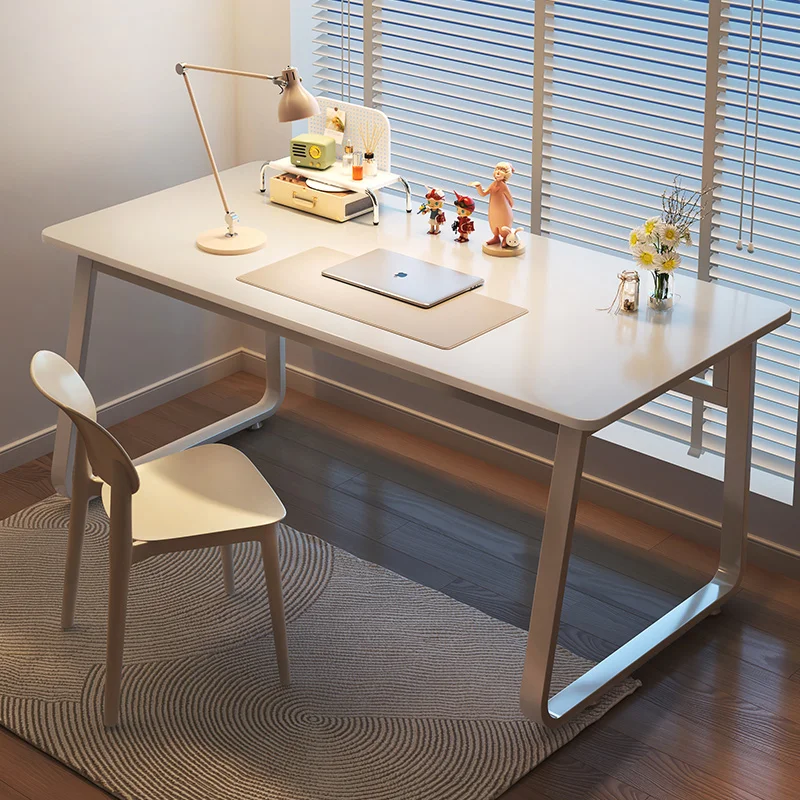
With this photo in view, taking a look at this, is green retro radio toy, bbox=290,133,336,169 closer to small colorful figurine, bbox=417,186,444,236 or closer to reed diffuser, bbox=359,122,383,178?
reed diffuser, bbox=359,122,383,178

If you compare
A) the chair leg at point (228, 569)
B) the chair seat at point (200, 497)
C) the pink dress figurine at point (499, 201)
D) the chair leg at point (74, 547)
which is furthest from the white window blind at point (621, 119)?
the chair leg at point (74, 547)

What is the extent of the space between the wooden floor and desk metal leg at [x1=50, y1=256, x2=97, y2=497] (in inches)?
6.6

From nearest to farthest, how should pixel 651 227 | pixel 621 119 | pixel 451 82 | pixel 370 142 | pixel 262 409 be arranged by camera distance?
pixel 651 227, pixel 621 119, pixel 370 142, pixel 451 82, pixel 262 409

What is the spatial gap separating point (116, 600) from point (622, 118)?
1.71 meters

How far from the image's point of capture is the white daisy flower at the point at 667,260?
8.22 feet

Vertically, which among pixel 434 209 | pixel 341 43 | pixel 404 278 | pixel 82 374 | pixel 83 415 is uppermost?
pixel 341 43

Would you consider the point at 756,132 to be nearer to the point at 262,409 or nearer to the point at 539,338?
the point at 539,338

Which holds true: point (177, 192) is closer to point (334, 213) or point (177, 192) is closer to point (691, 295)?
point (334, 213)

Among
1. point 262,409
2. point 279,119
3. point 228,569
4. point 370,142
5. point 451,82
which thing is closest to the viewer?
point 279,119

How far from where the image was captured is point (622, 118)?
3.04 m

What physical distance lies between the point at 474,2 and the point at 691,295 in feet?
3.72

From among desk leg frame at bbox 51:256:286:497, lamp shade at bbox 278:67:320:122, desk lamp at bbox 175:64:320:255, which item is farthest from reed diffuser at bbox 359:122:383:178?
desk leg frame at bbox 51:256:286:497

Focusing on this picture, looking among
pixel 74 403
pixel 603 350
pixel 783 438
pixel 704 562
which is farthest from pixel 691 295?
pixel 74 403

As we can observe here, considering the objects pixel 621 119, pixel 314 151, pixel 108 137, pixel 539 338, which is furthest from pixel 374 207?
pixel 108 137
